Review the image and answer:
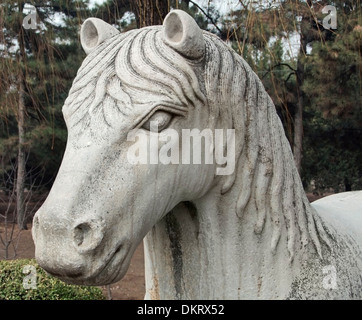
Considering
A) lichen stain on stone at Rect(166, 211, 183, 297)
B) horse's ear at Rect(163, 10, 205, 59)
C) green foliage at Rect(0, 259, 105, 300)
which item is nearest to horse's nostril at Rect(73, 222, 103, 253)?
lichen stain on stone at Rect(166, 211, 183, 297)

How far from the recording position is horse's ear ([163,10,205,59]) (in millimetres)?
929

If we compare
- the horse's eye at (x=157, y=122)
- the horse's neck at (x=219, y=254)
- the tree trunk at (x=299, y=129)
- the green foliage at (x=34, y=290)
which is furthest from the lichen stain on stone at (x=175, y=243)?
the tree trunk at (x=299, y=129)

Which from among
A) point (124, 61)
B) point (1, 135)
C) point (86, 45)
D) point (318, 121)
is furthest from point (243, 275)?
point (318, 121)

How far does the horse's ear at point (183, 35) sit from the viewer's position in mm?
929

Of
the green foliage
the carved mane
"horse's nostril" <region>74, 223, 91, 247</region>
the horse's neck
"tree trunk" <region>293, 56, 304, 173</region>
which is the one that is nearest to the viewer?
"horse's nostril" <region>74, 223, 91, 247</region>

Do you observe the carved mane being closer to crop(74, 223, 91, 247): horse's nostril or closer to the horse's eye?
the horse's eye

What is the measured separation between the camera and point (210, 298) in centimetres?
110

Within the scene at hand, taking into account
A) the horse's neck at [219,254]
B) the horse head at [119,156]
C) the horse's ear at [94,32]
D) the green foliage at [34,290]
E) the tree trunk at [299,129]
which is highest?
the tree trunk at [299,129]

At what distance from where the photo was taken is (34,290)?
13.1ft

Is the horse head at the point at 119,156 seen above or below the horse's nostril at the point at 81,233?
above

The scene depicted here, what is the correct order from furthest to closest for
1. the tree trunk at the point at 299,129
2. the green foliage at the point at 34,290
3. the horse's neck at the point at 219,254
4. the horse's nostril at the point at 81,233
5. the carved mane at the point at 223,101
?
the tree trunk at the point at 299,129
the green foliage at the point at 34,290
the horse's neck at the point at 219,254
the carved mane at the point at 223,101
the horse's nostril at the point at 81,233

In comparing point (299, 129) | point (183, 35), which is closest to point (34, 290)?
point (183, 35)

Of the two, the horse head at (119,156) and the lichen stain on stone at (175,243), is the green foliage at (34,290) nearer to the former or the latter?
the lichen stain on stone at (175,243)

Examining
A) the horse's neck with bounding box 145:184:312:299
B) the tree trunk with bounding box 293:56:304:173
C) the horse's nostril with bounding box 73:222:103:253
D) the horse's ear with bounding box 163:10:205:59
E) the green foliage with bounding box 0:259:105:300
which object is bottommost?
the green foliage with bounding box 0:259:105:300
